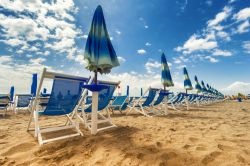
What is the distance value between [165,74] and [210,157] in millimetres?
5734

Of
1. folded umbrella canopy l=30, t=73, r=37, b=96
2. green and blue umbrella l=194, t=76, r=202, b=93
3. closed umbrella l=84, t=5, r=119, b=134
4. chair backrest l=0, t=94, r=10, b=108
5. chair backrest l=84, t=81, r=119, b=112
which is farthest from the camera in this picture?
green and blue umbrella l=194, t=76, r=202, b=93

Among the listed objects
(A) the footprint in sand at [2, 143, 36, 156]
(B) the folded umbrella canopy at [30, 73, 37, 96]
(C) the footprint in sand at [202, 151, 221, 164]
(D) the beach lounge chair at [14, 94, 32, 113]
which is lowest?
(A) the footprint in sand at [2, 143, 36, 156]

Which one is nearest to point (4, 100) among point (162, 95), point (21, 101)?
point (21, 101)

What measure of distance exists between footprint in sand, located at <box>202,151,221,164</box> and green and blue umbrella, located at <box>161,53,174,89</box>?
540 cm

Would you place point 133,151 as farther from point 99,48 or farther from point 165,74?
point 165,74

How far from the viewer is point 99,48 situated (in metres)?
3.45

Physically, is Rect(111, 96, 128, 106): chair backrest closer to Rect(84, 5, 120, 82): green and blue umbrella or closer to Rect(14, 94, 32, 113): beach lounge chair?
Rect(84, 5, 120, 82): green and blue umbrella

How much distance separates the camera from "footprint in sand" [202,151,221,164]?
201cm

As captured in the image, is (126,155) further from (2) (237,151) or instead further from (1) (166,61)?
(1) (166,61)

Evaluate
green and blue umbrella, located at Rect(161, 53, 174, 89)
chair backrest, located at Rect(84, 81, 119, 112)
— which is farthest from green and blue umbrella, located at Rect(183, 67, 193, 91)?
chair backrest, located at Rect(84, 81, 119, 112)

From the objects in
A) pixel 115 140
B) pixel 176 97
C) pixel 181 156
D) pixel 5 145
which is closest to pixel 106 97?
pixel 115 140

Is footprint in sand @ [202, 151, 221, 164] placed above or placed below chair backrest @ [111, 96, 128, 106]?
below

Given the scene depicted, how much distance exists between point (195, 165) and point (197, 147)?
612mm

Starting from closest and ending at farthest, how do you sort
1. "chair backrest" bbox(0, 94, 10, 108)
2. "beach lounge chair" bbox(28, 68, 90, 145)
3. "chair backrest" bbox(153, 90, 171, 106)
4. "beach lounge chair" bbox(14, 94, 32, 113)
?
"beach lounge chair" bbox(28, 68, 90, 145), "chair backrest" bbox(153, 90, 171, 106), "chair backrest" bbox(0, 94, 10, 108), "beach lounge chair" bbox(14, 94, 32, 113)
